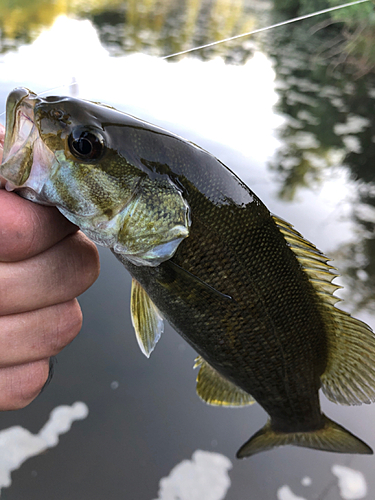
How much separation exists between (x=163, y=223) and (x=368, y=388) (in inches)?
34.6

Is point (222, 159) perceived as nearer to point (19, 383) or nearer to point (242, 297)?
point (242, 297)

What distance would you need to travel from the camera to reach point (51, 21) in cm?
960

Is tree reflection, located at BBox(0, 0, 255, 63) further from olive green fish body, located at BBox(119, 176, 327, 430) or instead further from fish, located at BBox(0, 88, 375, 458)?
olive green fish body, located at BBox(119, 176, 327, 430)

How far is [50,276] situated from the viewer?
844 mm

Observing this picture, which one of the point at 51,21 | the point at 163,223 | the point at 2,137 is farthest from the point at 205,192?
the point at 51,21

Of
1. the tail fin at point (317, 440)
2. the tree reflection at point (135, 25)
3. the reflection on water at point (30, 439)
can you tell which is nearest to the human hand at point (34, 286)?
the tail fin at point (317, 440)

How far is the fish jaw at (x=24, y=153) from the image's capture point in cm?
69

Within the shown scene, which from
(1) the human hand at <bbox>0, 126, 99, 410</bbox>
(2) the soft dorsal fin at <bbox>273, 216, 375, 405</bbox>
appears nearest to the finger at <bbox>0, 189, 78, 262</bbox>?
(1) the human hand at <bbox>0, 126, 99, 410</bbox>

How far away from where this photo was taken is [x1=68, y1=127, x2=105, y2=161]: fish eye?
790 mm

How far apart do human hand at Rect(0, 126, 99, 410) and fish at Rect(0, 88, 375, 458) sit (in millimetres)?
62

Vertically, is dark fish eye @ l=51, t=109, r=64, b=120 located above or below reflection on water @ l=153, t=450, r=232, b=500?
above

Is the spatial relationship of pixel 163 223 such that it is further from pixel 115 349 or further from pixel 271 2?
pixel 271 2

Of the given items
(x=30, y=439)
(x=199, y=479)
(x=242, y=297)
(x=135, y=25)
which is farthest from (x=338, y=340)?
(x=135, y=25)

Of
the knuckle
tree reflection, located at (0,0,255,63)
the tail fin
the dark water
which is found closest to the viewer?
the knuckle
